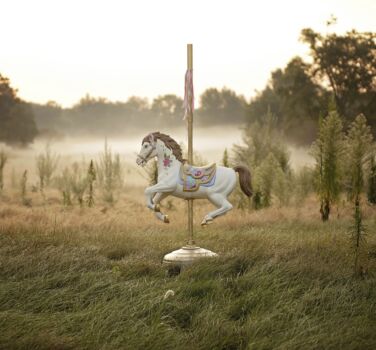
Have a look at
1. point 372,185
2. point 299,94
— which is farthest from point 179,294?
point 299,94

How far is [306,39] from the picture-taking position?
Result: 2905cm

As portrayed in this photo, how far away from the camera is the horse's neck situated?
7117 millimetres

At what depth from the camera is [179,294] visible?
5547 millimetres

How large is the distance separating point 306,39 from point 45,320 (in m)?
26.3

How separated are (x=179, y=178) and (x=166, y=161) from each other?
0.26 metres

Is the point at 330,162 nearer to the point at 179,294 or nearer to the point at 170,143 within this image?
the point at 170,143

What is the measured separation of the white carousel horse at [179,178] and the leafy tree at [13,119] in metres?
27.4

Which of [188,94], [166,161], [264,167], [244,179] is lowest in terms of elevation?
[264,167]

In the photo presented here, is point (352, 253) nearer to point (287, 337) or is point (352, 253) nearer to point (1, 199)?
point (287, 337)

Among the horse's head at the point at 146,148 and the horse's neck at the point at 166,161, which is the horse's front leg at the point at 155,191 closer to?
the horse's neck at the point at 166,161

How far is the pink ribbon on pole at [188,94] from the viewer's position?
23.9ft

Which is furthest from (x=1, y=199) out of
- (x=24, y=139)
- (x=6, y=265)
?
(x=24, y=139)

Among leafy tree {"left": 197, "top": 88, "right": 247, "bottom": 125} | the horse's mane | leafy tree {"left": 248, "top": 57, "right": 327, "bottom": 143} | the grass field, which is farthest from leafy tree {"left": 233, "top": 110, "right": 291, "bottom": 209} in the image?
leafy tree {"left": 197, "top": 88, "right": 247, "bottom": 125}

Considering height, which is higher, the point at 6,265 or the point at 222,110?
the point at 222,110
